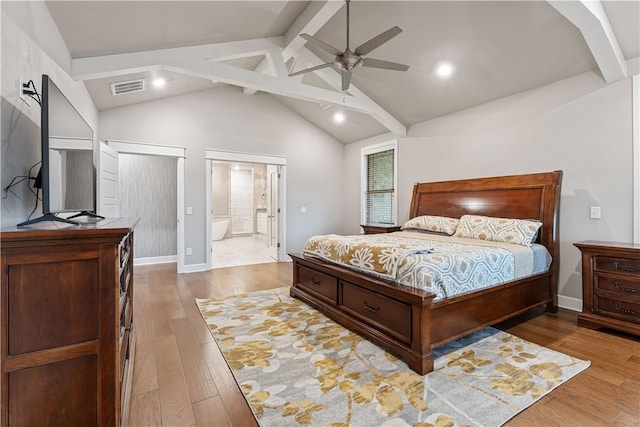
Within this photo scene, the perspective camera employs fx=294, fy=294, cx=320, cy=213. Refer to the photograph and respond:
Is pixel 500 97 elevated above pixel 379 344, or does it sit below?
above

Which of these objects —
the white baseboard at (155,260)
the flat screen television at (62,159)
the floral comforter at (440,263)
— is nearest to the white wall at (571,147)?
the floral comforter at (440,263)

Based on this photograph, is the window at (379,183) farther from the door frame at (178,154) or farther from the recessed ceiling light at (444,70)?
the door frame at (178,154)

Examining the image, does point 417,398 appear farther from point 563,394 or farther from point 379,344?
point 563,394

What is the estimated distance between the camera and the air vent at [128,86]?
12.5 ft

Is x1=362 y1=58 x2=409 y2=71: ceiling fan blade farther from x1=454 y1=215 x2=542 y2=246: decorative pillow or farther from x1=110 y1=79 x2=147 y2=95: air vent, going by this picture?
x1=110 y1=79 x2=147 y2=95: air vent

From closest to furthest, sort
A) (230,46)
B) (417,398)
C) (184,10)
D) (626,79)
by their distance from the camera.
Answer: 1. (417,398)
2. (184,10)
3. (626,79)
4. (230,46)

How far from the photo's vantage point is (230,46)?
3662 millimetres

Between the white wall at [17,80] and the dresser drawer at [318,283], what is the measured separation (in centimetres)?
239

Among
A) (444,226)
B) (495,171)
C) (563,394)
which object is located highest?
(495,171)

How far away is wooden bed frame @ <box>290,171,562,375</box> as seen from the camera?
2.12 meters

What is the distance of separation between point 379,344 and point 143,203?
548cm

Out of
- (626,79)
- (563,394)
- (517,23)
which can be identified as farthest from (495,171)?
(563,394)

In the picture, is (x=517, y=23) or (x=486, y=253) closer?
(x=486, y=253)

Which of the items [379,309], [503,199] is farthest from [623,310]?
[379,309]
